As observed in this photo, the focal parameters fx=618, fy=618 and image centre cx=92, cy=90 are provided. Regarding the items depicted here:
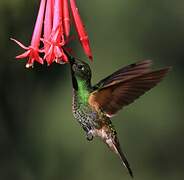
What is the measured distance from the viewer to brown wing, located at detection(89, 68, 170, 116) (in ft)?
8.49

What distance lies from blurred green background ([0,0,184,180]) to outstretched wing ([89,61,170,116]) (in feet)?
6.58

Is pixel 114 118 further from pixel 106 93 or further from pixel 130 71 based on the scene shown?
pixel 130 71

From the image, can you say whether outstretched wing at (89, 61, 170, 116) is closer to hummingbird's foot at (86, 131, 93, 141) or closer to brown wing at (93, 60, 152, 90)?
brown wing at (93, 60, 152, 90)

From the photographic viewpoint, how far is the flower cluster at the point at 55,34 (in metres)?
2.29

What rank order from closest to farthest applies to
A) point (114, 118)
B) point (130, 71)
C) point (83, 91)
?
point (130, 71)
point (83, 91)
point (114, 118)

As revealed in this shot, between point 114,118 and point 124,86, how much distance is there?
472cm

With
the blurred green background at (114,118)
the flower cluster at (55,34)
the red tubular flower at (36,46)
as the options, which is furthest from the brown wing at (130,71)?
the blurred green background at (114,118)

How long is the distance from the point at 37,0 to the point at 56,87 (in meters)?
Result: 1.81

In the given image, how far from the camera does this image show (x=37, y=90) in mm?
6355

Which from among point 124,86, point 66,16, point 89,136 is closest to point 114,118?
point 89,136

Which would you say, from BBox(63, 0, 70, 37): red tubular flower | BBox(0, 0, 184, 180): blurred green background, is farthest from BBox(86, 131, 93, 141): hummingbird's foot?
BBox(0, 0, 184, 180): blurred green background

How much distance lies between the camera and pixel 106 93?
2869 millimetres

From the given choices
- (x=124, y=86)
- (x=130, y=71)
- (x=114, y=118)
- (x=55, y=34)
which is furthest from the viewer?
(x=114, y=118)

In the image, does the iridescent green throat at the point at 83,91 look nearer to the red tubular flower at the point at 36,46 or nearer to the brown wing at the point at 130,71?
the brown wing at the point at 130,71
